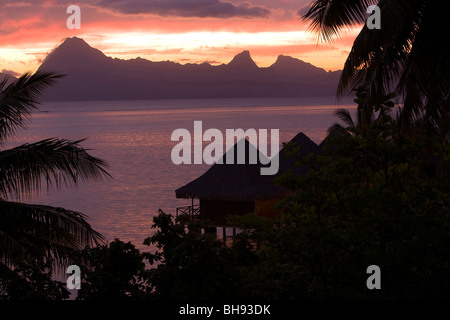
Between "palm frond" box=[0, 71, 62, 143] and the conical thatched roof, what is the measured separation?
13338mm

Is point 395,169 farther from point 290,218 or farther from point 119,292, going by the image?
point 119,292

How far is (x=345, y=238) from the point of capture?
18.0 feet

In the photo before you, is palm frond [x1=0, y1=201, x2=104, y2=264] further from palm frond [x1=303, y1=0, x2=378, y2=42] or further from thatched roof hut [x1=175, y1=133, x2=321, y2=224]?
thatched roof hut [x1=175, y1=133, x2=321, y2=224]

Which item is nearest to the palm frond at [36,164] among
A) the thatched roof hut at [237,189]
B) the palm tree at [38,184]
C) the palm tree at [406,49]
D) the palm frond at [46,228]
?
the palm tree at [38,184]

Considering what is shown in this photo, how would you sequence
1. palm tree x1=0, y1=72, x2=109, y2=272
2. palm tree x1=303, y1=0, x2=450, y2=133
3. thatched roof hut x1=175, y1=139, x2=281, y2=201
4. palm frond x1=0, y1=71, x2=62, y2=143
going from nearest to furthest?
palm tree x1=303, y1=0, x2=450, y2=133
palm tree x1=0, y1=72, x2=109, y2=272
palm frond x1=0, y1=71, x2=62, y2=143
thatched roof hut x1=175, y1=139, x2=281, y2=201

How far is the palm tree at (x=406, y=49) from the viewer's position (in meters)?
8.63

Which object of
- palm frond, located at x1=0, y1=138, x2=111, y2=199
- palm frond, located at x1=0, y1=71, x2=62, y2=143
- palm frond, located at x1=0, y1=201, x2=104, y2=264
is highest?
palm frond, located at x1=0, y1=71, x2=62, y2=143

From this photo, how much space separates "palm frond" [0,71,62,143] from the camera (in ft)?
→ 33.0

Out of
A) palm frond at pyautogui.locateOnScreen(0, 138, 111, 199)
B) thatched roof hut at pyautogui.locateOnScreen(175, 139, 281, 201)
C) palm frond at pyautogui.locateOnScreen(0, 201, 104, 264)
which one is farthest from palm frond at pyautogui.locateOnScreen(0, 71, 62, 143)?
thatched roof hut at pyautogui.locateOnScreen(175, 139, 281, 201)

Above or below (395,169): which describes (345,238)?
below

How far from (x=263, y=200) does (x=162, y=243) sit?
56.6 ft

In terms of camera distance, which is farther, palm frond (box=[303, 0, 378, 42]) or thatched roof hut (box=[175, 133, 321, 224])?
thatched roof hut (box=[175, 133, 321, 224])

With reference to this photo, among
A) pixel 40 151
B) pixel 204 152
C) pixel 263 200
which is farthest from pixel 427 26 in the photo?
pixel 204 152

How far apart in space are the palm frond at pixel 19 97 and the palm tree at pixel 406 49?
458cm
